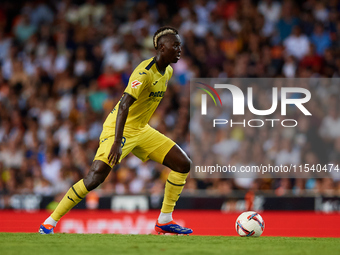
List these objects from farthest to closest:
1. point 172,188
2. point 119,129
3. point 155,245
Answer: point 172,188 < point 119,129 < point 155,245

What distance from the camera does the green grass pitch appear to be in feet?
16.2

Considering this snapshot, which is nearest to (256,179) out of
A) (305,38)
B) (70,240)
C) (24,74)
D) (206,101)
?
(206,101)

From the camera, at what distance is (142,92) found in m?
6.35

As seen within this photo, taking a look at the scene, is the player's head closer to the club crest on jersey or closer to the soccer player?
the soccer player

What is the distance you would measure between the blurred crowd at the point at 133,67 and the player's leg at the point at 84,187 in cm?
486

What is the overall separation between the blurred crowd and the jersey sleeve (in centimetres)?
513

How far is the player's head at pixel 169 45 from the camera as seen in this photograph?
20.7ft

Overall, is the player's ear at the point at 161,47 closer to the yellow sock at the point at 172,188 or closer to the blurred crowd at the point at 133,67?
the yellow sock at the point at 172,188

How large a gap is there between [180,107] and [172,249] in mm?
7229

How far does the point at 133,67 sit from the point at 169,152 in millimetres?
6720

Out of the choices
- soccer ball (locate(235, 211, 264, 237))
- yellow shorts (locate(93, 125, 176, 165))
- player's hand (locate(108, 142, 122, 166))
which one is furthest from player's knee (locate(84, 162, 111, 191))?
soccer ball (locate(235, 211, 264, 237))

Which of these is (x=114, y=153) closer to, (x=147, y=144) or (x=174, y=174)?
(x=147, y=144)

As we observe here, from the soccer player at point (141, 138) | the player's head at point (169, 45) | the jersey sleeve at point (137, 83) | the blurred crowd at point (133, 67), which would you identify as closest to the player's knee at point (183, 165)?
the soccer player at point (141, 138)

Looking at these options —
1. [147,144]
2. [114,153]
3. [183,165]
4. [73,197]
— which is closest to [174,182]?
[183,165]
